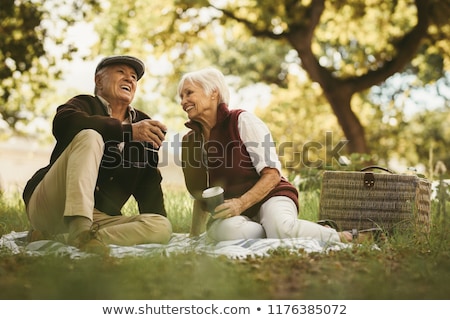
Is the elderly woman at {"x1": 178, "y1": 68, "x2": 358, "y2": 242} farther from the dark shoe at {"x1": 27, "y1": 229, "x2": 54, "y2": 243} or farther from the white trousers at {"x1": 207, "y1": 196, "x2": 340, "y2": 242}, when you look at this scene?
the dark shoe at {"x1": 27, "y1": 229, "x2": 54, "y2": 243}

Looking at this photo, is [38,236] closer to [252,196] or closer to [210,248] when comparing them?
[210,248]

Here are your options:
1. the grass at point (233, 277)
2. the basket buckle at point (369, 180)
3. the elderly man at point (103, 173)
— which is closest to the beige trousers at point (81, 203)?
the elderly man at point (103, 173)

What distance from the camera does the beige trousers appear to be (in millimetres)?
3607

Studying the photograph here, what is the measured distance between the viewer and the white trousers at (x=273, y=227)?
3887 mm

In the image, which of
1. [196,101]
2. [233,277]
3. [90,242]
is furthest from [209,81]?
[233,277]

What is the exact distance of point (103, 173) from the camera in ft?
13.7

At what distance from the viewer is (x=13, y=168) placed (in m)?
28.4

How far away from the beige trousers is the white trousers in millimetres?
416

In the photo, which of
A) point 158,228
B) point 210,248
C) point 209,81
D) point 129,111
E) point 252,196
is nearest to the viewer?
point 210,248

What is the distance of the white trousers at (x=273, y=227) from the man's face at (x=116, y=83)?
1.04 meters

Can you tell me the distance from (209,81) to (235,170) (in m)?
0.61

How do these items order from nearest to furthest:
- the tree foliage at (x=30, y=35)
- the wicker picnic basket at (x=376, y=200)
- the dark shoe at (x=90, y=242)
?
the dark shoe at (x=90, y=242) → the wicker picnic basket at (x=376, y=200) → the tree foliage at (x=30, y=35)

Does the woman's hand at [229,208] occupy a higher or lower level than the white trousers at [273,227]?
higher

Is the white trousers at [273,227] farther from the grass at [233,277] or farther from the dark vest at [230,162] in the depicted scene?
the grass at [233,277]
